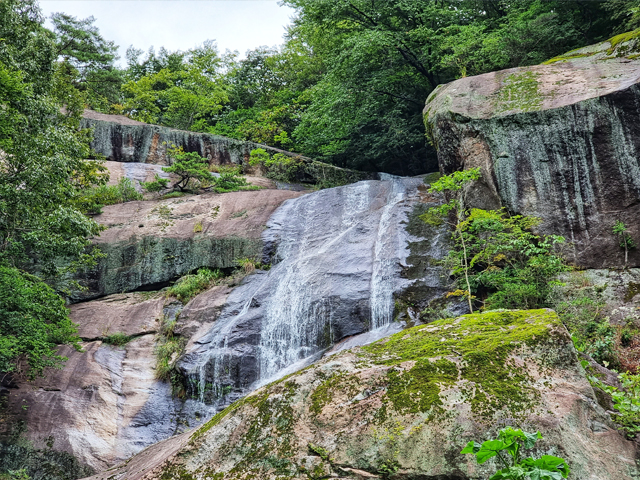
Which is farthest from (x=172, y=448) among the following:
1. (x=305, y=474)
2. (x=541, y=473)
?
(x=541, y=473)

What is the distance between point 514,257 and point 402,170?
45.0ft

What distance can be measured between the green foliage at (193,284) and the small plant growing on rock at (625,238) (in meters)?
9.89

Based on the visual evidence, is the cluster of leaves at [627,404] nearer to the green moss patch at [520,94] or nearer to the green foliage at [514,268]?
the green foliage at [514,268]

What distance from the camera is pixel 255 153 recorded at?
2052 centimetres

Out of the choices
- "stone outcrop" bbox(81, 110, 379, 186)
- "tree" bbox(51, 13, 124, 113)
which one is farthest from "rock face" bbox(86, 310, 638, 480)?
"tree" bbox(51, 13, 124, 113)

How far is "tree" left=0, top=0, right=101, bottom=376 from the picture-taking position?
9.09 metres

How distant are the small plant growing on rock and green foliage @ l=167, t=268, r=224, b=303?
9891 mm

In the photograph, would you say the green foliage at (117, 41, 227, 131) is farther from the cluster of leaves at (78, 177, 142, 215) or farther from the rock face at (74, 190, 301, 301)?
the rock face at (74, 190, 301, 301)

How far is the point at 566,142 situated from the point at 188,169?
1234cm

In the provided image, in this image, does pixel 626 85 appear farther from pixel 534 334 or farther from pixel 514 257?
pixel 534 334

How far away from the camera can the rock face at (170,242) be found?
1407cm

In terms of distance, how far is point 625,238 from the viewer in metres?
9.52

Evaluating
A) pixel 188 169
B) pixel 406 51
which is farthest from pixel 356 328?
pixel 406 51

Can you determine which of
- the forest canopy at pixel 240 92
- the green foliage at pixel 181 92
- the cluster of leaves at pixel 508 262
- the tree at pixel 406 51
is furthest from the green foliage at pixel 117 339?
the green foliage at pixel 181 92
